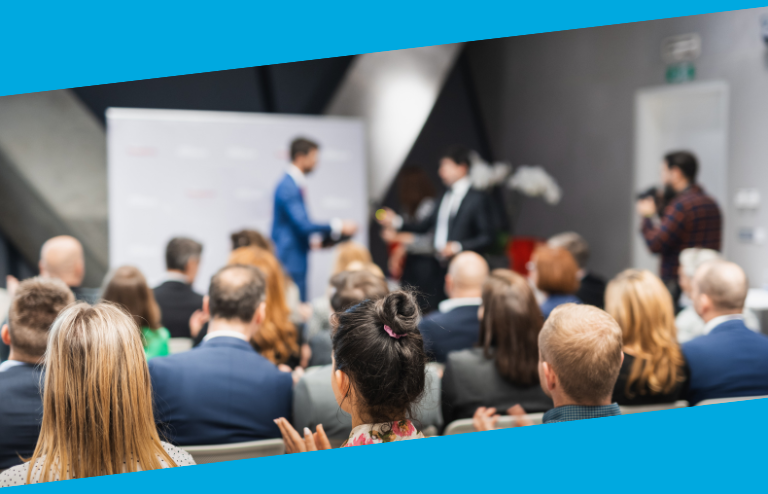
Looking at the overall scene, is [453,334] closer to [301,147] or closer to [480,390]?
[480,390]

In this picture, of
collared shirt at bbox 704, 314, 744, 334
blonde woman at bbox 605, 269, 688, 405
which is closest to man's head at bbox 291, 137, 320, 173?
blonde woman at bbox 605, 269, 688, 405

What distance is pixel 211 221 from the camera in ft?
18.6

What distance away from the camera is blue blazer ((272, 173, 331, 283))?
5.18 meters

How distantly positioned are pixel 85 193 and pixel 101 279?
2.28 feet

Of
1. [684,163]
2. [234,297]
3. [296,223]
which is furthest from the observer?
[296,223]

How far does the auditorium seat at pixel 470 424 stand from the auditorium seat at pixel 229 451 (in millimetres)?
562

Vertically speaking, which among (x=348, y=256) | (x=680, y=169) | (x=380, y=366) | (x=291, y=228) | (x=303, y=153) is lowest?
(x=380, y=366)

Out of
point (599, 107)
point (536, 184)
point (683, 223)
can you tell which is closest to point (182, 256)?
point (683, 223)

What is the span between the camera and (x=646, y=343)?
2.48 m

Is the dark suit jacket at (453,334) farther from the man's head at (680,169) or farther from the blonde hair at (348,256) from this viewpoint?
the man's head at (680,169)

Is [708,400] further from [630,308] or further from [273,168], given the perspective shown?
[273,168]

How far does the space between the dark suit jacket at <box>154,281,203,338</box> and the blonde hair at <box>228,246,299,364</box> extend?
329 millimetres

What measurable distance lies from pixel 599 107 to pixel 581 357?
537cm

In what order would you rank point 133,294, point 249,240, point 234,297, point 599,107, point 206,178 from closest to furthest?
1. point 234,297
2. point 133,294
3. point 249,240
4. point 206,178
5. point 599,107
